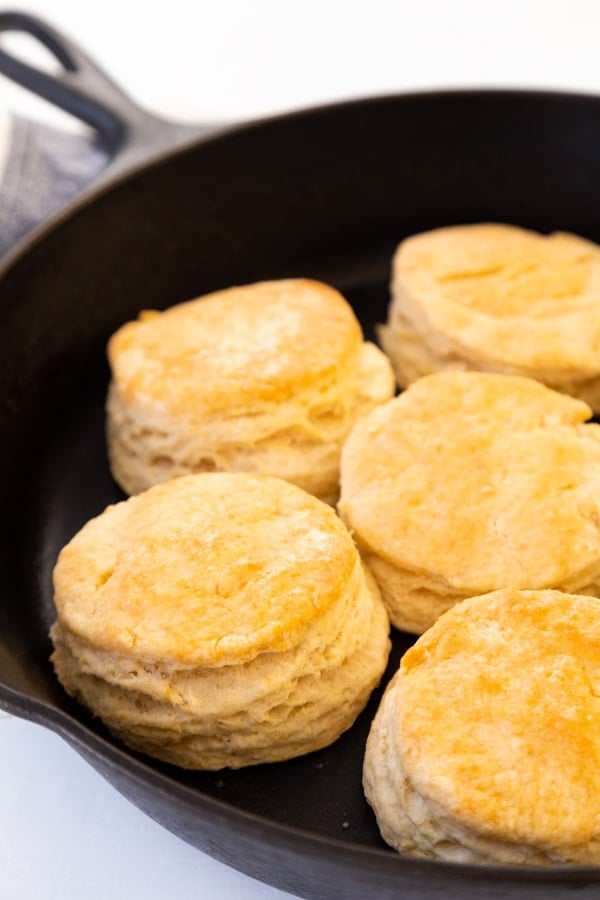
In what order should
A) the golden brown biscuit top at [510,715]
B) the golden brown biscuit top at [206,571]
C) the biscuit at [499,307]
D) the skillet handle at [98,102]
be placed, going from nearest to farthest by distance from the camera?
the golden brown biscuit top at [510,715]
the golden brown biscuit top at [206,571]
the biscuit at [499,307]
the skillet handle at [98,102]

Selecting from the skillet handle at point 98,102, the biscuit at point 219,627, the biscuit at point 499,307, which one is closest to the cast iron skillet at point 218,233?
the skillet handle at point 98,102

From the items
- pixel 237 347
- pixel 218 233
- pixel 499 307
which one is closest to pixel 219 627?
pixel 237 347

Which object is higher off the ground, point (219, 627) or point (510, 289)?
point (219, 627)

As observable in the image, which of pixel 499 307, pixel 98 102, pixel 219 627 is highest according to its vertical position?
pixel 98 102

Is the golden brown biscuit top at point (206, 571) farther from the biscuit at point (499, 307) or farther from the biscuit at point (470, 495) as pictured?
the biscuit at point (499, 307)

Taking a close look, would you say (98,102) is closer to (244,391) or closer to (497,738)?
(244,391)

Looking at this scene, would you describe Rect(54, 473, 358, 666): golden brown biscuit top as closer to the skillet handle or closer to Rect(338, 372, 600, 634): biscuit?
Rect(338, 372, 600, 634): biscuit

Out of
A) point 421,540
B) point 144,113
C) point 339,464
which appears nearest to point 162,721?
point 421,540
